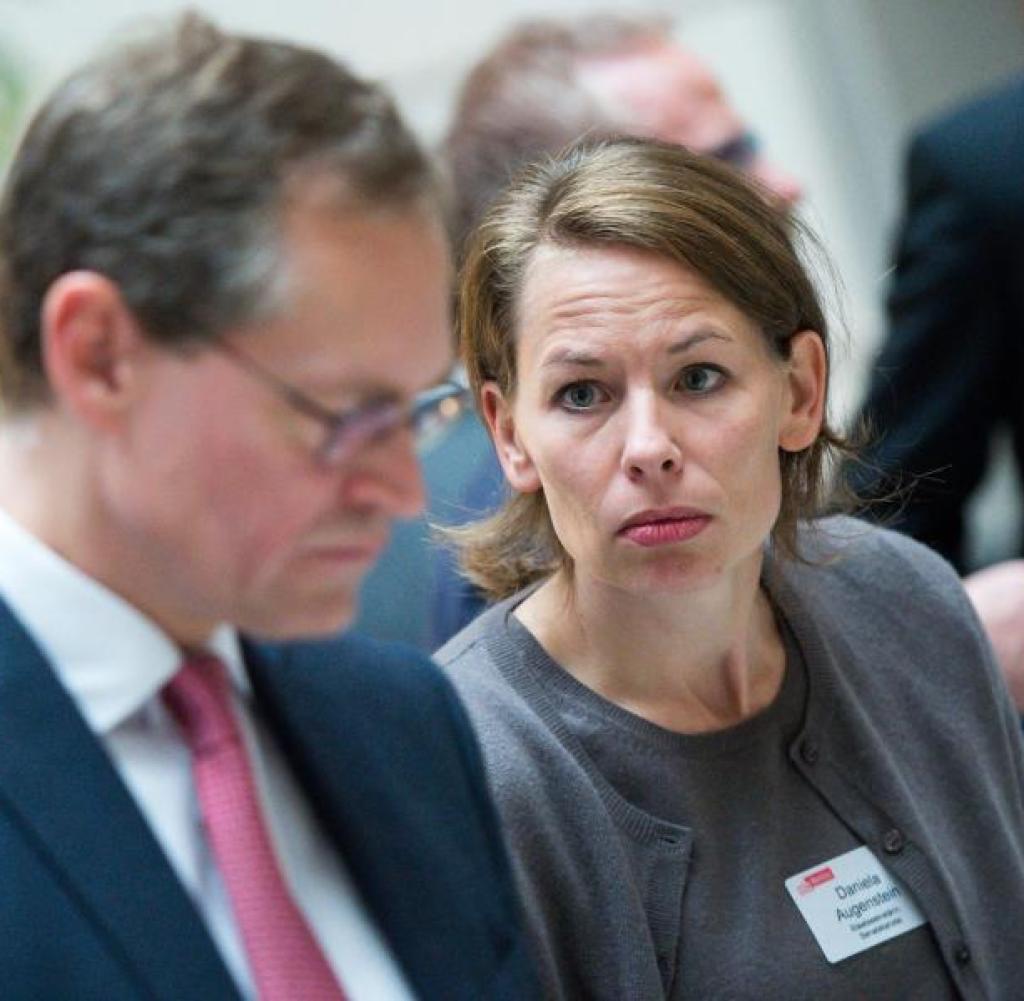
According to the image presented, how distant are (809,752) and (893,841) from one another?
0.12 m

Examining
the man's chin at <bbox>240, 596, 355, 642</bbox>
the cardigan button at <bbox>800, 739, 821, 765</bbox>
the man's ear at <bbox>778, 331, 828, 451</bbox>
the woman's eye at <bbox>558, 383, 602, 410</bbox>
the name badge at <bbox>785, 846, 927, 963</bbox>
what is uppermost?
the man's chin at <bbox>240, 596, 355, 642</bbox>

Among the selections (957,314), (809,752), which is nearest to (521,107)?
(957,314)

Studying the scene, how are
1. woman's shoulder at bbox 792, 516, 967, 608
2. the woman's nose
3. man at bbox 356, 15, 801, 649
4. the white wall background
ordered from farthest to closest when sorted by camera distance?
1. the white wall background
2. man at bbox 356, 15, 801, 649
3. woman's shoulder at bbox 792, 516, 967, 608
4. the woman's nose

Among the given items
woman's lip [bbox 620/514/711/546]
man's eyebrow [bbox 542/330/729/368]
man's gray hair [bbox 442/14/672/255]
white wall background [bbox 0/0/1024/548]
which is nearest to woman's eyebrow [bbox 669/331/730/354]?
man's eyebrow [bbox 542/330/729/368]

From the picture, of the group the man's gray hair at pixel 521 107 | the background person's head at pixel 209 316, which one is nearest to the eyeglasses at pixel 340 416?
the background person's head at pixel 209 316

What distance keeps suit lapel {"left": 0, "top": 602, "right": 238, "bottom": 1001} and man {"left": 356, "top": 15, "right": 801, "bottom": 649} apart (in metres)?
1.09

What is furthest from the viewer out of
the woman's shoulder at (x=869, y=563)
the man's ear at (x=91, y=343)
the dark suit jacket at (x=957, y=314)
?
the dark suit jacket at (x=957, y=314)

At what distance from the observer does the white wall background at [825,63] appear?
4.67 m

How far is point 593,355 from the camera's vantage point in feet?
5.78

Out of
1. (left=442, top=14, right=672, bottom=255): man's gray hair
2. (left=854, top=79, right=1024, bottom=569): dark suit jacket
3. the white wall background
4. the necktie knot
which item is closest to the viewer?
the necktie knot

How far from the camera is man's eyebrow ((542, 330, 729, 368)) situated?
1.76 m

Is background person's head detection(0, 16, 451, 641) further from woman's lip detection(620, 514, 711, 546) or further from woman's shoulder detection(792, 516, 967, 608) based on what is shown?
woman's shoulder detection(792, 516, 967, 608)

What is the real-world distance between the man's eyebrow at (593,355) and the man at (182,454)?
0.49m

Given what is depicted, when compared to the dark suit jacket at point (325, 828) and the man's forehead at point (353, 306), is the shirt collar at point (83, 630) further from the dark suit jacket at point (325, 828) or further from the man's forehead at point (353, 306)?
the man's forehead at point (353, 306)
